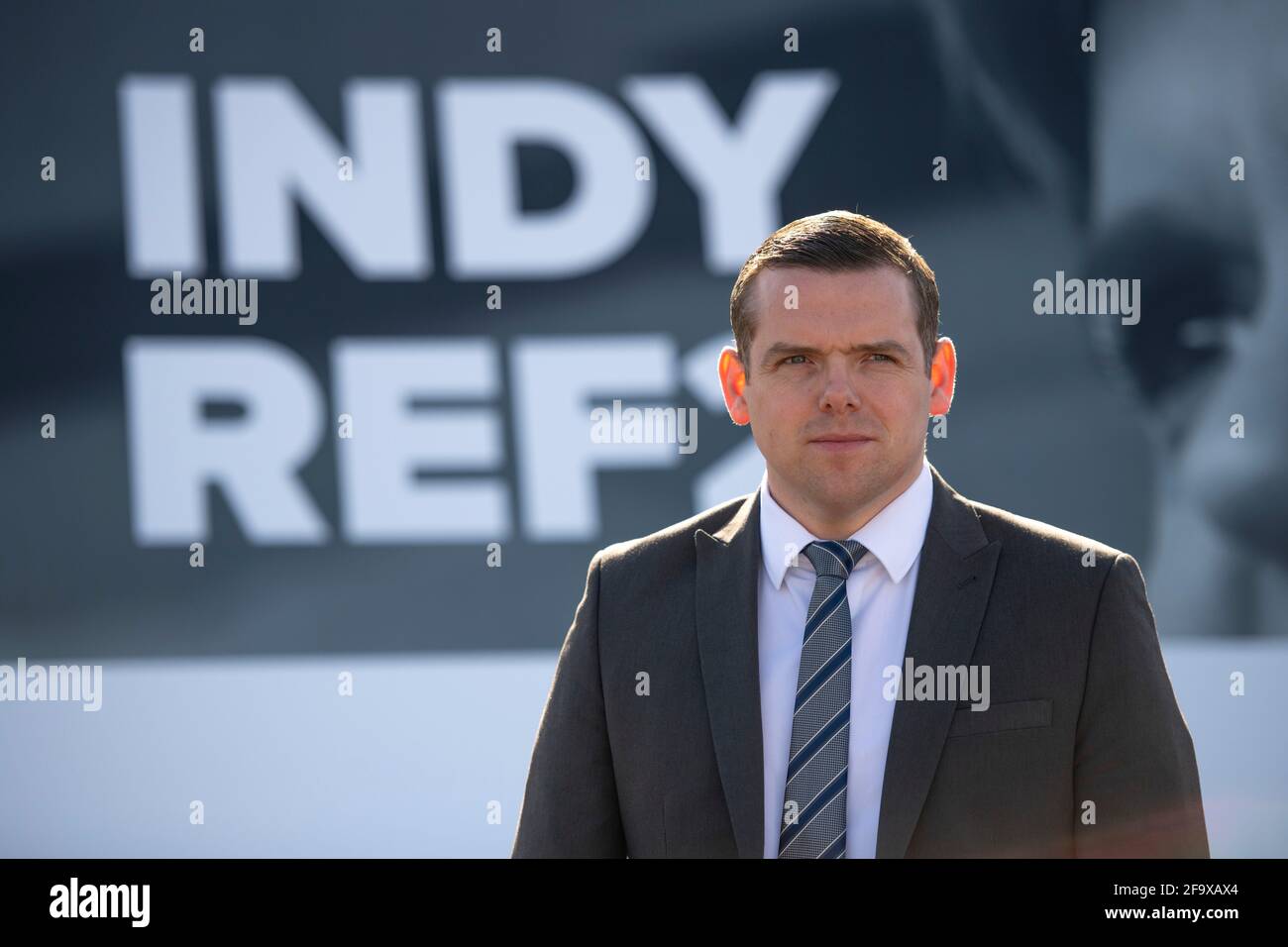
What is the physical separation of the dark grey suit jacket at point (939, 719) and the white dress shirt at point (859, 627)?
0.10 ft

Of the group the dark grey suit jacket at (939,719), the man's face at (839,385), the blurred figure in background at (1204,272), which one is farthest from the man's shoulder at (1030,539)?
the blurred figure in background at (1204,272)

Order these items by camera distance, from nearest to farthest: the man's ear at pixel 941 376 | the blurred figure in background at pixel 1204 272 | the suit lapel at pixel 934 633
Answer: the suit lapel at pixel 934 633 < the man's ear at pixel 941 376 < the blurred figure in background at pixel 1204 272

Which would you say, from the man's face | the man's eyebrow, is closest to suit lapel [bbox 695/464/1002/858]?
the man's face

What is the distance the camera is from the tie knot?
6.05ft

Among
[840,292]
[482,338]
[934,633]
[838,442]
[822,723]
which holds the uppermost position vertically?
[482,338]

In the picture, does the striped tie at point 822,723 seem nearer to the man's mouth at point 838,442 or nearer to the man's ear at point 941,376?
the man's mouth at point 838,442

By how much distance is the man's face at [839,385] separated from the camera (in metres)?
1.83

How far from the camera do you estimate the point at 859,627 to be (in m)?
1.84

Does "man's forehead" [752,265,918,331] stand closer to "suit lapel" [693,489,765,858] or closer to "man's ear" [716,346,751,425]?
"man's ear" [716,346,751,425]

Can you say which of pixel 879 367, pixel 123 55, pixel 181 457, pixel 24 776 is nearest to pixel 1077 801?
pixel 879 367

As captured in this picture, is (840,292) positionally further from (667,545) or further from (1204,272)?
(1204,272)

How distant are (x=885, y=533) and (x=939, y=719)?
1.01 feet

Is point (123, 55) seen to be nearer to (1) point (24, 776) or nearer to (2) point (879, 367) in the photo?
(1) point (24, 776)

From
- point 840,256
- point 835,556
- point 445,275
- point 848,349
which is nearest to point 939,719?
point 835,556
